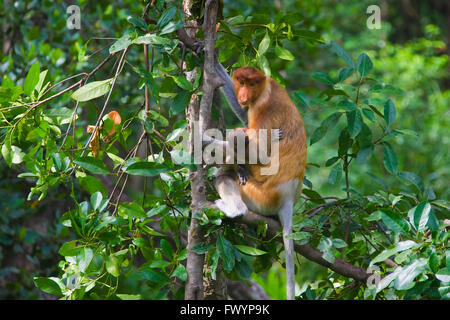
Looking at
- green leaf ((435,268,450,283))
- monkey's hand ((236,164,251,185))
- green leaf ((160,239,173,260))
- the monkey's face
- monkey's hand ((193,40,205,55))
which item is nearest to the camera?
green leaf ((435,268,450,283))

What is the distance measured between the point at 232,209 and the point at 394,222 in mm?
591

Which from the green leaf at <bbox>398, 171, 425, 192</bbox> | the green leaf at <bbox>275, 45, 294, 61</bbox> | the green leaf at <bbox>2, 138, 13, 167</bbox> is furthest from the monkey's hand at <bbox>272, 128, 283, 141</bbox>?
the green leaf at <bbox>2, 138, 13, 167</bbox>

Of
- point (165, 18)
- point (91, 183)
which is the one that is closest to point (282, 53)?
point (165, 18)

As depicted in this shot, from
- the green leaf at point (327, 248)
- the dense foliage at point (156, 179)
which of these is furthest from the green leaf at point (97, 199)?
the green leaf at point (327, 248)

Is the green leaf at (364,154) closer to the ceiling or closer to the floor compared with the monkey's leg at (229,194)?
closer to the ceiling

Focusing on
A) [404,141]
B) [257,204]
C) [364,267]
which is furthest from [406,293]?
[404,141]

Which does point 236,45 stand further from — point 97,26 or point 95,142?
point 97,26

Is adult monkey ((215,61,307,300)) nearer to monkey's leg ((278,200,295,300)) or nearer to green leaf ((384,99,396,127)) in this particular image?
monkey's leg ((278,200,295,300))

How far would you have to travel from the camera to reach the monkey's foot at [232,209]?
6.43 feet

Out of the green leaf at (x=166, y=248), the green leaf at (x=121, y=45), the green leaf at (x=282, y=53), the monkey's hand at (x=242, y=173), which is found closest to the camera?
the green leaf at (x=121, y=45)

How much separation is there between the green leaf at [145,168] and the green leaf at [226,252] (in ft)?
1.10

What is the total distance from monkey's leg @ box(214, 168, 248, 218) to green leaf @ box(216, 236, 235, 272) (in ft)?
0.60

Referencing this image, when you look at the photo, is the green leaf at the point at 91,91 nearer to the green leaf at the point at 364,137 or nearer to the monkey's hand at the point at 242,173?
the monkey's hand at the point at 242,173

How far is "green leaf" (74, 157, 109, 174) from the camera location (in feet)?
5.38
